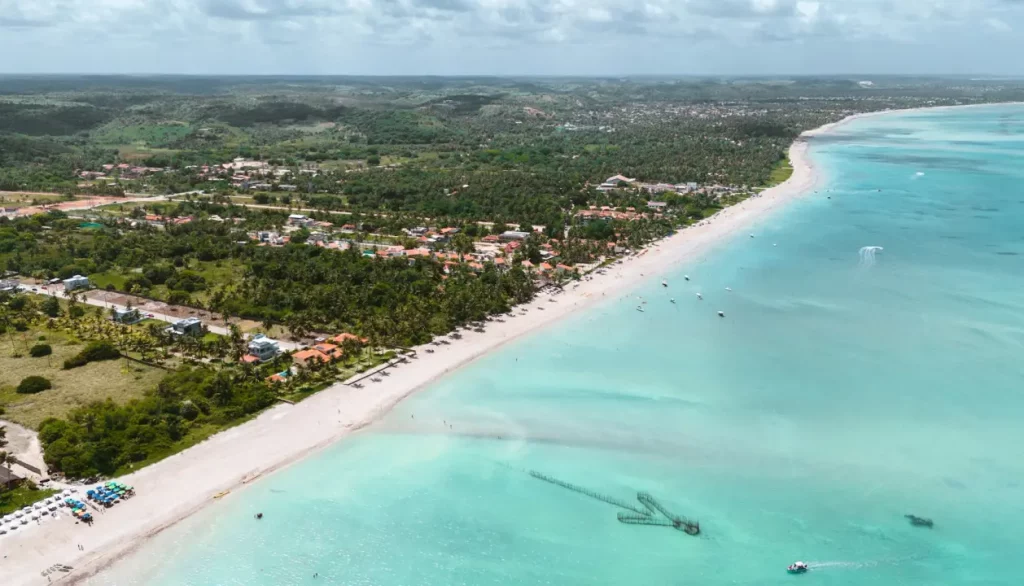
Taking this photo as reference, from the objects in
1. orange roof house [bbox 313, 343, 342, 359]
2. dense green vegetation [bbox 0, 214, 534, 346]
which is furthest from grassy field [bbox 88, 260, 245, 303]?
orange roof house [bbox 313, 343, 342, 359]

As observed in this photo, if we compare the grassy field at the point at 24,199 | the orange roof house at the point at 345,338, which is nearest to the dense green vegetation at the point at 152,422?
the orange roof house at the point at 345,338

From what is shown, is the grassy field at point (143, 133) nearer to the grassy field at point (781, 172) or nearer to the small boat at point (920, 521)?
the grassy field at point (781, 172)

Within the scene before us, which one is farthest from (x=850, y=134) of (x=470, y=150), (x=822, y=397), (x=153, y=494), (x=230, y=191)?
(x=153, y=494)

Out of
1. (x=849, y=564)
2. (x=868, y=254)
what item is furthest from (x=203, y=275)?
(x=868, y=254)

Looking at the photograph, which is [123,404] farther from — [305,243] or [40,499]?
[305,243]

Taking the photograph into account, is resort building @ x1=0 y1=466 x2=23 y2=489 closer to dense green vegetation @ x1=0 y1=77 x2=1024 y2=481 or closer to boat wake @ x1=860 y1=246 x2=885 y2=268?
dense green vegetation @ x1=0 y1=77 x2=1024 y2=481

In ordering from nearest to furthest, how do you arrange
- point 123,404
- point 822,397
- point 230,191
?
1. point 123,404
2. point 822,397
3. point 230,191

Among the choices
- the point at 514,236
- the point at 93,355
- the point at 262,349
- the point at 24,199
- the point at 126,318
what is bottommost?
the point at 93,355

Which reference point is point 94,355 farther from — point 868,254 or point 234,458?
point 868,254
